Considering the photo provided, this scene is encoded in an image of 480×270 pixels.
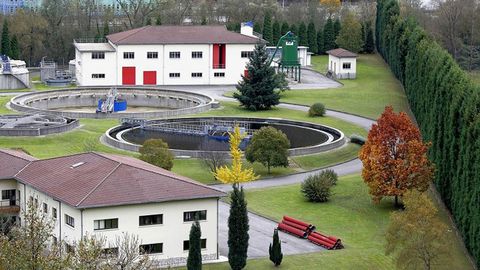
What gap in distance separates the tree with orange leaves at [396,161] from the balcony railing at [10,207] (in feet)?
53.3

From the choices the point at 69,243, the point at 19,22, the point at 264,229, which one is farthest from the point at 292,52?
the point at 69,243

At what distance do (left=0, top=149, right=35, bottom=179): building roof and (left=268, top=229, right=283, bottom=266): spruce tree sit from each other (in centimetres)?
1206

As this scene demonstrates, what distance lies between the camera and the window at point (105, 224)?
42.8 meters

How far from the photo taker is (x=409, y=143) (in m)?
52.5

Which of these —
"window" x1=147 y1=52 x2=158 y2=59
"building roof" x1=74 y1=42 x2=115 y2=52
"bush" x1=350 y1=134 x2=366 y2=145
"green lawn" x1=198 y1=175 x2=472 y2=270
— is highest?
"building roof" x1=74 y1=42 x2=115 y2=52

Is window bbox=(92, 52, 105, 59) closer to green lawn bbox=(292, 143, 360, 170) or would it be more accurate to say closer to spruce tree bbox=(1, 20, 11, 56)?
spruce tree bbox=(1, 20, 11, 56)

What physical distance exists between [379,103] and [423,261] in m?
46.5

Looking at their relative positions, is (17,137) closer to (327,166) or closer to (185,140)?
(185,140)

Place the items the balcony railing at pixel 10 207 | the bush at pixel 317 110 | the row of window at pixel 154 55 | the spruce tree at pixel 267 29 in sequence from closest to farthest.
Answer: the balcony railing at pixel 10 207
the bush at pixel 317 110
the row of window at pixel 154 55
the spruce tree at pixel 267 29

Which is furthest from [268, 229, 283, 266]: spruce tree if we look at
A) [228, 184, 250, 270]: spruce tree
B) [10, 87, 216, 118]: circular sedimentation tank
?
[10, 87, 216, 118]: circular sedimentation tank

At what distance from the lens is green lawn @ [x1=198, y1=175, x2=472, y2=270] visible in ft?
144

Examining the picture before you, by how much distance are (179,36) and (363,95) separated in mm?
18304

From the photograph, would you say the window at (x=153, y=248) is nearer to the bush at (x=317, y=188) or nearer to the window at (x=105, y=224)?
the window at (x=105, y=224)

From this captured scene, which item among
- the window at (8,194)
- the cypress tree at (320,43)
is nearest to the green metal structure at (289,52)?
the cypress tree at (320,43)
